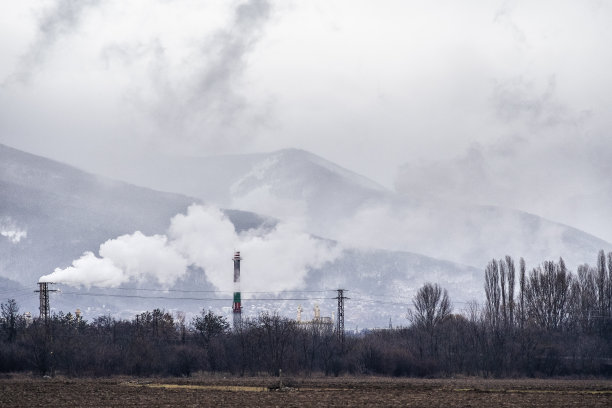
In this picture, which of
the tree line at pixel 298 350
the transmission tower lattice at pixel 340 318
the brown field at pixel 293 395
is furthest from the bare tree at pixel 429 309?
the brown field at pixel 293 395

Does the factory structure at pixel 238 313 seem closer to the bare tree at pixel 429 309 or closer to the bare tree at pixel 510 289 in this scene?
the bare tree at pixel 429 309

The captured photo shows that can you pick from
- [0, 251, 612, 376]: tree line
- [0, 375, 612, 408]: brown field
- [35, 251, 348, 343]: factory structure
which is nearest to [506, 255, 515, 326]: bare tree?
[0, 251, 612, 376]: tree line

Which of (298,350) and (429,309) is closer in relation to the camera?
(298,350)

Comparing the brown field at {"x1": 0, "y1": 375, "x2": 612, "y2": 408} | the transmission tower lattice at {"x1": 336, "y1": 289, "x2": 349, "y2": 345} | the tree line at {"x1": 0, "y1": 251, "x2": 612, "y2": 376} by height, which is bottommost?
the brown field at {"x1": 0, "y1": 375, "x2": 612, "y2": 408}

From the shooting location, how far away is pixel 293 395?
147 feet

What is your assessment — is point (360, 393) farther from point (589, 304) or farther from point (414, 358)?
point (589, 304)

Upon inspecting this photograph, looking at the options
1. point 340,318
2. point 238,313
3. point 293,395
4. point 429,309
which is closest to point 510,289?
point 429,309

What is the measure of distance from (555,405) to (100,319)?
266 ft

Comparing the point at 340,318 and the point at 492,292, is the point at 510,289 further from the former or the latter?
the point at 340,318

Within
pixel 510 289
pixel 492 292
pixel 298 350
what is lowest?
pixel 298 350

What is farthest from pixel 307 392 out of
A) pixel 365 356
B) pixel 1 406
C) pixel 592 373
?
pixel 592 373

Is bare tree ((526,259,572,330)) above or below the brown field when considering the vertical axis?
above

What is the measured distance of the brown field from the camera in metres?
39.4

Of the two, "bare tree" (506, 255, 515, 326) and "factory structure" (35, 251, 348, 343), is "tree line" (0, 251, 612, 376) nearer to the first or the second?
"factory structure" (35, 251, 348, 343)
